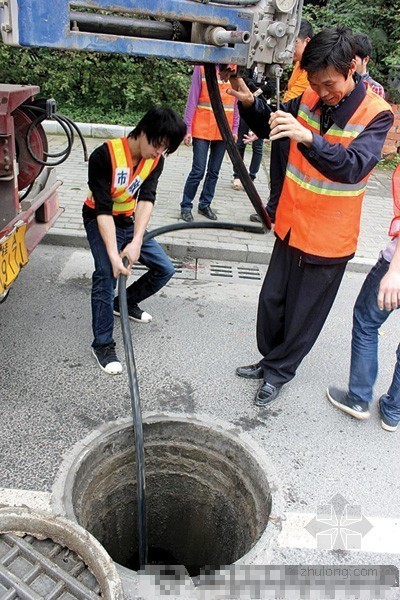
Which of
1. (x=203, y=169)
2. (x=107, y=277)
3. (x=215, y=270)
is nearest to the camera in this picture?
(x=107, y=277)

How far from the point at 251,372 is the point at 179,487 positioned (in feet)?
3.02

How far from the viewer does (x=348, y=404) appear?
11.2ft

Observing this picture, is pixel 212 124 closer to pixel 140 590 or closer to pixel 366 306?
pixel 366 306

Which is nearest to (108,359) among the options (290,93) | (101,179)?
(101,179)

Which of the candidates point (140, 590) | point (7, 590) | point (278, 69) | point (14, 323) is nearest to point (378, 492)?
point (140, 590)

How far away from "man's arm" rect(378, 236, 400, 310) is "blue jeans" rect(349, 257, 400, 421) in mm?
419

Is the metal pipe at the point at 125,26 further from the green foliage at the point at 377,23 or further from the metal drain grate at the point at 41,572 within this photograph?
the green foliage at the point at 377,23

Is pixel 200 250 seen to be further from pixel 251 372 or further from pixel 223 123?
pixel 223 123

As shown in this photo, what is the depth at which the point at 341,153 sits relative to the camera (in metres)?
2.46

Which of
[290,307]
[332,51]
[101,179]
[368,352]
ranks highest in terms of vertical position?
[332,51]

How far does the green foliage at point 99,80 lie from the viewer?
9070 millimetres

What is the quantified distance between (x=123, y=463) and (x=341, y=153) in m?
2.05

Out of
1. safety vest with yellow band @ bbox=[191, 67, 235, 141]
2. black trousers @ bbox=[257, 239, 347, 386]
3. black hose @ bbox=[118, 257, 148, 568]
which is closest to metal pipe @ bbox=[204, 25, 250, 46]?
black trousers @ bbox=[257, 239, 347, 386]

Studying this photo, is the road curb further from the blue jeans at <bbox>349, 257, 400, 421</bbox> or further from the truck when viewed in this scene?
the truck
